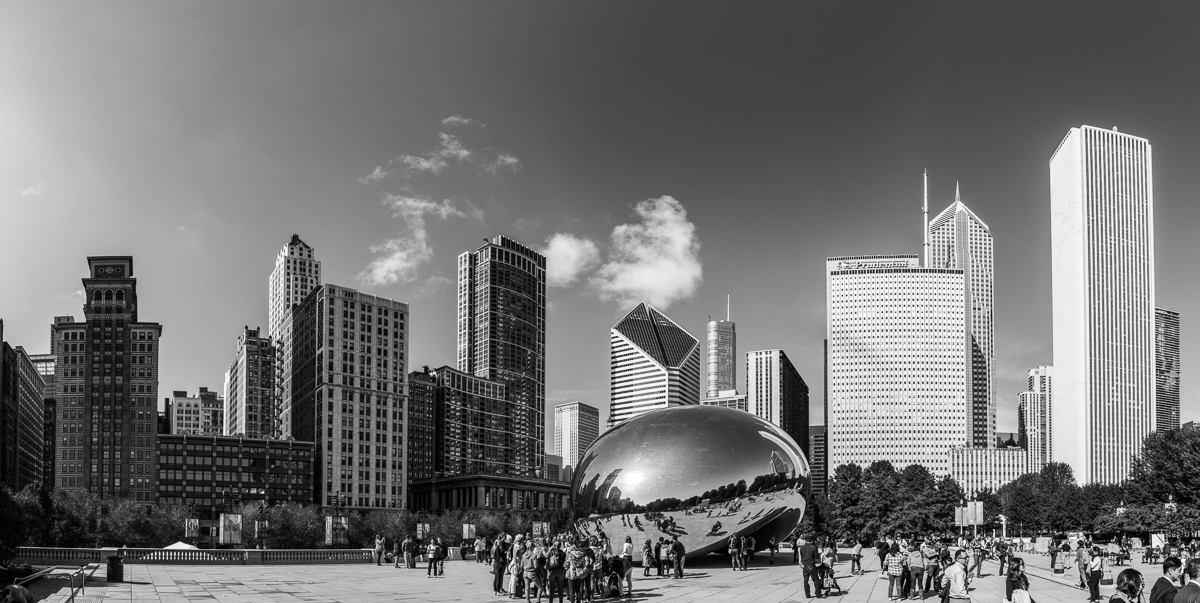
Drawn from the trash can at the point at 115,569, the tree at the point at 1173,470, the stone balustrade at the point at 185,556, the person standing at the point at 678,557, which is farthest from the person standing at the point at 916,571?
the tree at the point at 1173,470

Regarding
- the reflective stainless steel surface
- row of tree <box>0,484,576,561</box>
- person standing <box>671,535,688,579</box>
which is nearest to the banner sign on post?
row of tree <box>0,484,576,561</box>

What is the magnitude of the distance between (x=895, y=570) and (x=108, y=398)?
6747 inches

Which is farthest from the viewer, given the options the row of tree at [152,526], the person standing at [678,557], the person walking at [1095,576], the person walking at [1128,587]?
the row of tree at [152,526]

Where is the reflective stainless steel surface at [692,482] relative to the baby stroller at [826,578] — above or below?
above

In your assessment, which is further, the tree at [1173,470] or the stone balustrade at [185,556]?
the tree at [1173,470]

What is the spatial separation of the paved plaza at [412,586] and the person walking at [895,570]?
40 cm

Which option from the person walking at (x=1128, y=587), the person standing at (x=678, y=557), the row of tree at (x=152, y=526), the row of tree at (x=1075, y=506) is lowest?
the row of tree at (x=152, y=526)

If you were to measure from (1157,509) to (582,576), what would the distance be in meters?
61.4

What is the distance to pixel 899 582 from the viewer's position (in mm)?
31250

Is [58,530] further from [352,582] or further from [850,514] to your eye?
[352,582]

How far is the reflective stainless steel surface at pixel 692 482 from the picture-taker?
43.0m

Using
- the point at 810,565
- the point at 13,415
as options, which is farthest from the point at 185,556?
the point at 13,415

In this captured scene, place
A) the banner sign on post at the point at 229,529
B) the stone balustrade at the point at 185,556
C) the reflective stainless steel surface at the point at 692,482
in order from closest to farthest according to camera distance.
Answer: the reflective stainless steel surface at the point at 692,482
the stone balustrade at the point at 185,556
the banner sign on post at the point at 229,529

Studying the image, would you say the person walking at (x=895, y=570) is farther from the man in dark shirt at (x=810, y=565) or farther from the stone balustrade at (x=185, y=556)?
the stone balustrade at (x=185, y=556)
